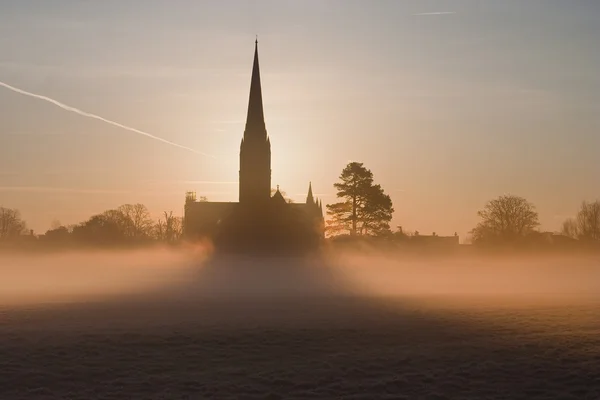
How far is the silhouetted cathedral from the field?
182 feet

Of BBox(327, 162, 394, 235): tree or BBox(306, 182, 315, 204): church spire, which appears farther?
BBox(306, 182, 315, 204): church spire

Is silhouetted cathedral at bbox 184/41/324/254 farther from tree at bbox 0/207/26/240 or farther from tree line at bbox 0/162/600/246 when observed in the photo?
tree at bbox 0/207/26/240

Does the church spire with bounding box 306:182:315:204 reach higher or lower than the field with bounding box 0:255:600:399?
higher

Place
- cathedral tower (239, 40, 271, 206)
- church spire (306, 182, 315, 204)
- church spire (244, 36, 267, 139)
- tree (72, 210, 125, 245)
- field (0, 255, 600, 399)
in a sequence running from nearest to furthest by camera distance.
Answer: field (0, 255, 600, 399) < cathedral tower (239, 40, 271, 206) < church spire (244, 36, 267, 139) < tree (72, 210, 125, 245) < church spire (306, 182, 315, 204)

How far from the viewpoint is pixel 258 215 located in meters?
99.1

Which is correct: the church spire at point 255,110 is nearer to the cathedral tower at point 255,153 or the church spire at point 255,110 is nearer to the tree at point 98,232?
the cathedral tower at point 255,153

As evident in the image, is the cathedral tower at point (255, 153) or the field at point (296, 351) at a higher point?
the cathedral tower at point (255, 153)

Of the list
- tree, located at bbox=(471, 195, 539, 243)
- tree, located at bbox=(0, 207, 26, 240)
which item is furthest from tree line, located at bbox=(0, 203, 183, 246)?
tree, located at bbox=(471, 195, 539, 243)

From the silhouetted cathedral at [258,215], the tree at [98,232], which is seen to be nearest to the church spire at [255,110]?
the silhouetted cathedral at [258,215]

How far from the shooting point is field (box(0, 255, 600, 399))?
78.8 feet

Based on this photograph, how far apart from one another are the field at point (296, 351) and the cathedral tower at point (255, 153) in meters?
65.3

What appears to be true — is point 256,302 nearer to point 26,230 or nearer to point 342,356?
point 342,356

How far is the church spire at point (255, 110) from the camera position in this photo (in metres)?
110

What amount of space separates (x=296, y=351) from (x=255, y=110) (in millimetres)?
84635
